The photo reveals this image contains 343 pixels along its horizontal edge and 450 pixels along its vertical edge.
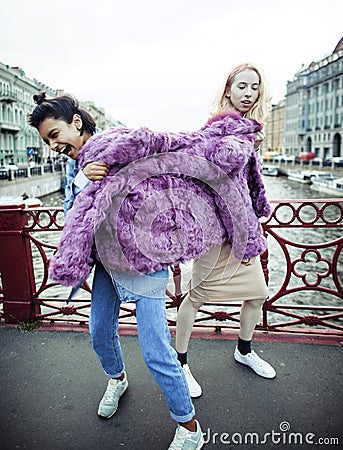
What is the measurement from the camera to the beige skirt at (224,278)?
80.8 inches

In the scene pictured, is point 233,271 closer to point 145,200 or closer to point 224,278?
point 224,278

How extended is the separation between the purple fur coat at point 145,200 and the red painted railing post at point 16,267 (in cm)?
157

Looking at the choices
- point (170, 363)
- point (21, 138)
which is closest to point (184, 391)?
point (170, 363)

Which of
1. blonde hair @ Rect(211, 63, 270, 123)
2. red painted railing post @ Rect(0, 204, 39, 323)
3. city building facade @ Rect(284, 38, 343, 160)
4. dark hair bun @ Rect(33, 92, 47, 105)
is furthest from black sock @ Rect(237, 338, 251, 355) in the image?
city building facade @ Rect(284, 38, 343, 160)

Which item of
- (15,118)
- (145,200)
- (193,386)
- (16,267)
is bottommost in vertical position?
(193,386)

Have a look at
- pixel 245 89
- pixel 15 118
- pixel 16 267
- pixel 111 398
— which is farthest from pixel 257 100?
pixel 15 118

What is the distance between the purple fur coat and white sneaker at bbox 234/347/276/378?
104 cm

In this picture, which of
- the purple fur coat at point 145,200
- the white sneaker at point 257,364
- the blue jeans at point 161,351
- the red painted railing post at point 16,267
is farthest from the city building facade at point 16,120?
the blue jeans at point 161,351

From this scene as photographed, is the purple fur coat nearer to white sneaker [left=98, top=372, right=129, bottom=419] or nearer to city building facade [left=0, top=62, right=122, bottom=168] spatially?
white sneaker [left=98, top=372, right=129, bottom=419]

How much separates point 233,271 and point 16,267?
1.79 metres

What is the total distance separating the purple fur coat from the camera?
59.1 inches

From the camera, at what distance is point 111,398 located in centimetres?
202

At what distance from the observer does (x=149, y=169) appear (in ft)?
4.97

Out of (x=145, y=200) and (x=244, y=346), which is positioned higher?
(x=145, y=200)
